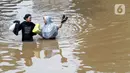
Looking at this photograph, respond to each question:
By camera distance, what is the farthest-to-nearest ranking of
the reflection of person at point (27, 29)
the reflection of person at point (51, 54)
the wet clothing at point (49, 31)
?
1. the wet clothing at point (49, 31)
2. the reflection of person at point (27, 29)
3. the reflection of person at point (51, 54)

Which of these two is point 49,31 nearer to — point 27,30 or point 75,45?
point 27,30

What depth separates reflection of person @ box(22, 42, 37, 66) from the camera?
10539mm

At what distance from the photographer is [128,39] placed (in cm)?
1235

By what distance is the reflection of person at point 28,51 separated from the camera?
10539mm

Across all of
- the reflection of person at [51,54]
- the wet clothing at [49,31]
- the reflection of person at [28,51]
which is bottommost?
the reflection of person at [51,54]

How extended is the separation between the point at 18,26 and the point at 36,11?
211 inches

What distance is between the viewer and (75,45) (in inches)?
467

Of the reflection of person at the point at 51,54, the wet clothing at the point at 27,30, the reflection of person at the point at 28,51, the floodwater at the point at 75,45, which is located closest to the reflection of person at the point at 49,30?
the floodwater at the point at 75,45

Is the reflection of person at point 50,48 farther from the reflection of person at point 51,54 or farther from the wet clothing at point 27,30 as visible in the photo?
the wet clothing at point 27,30

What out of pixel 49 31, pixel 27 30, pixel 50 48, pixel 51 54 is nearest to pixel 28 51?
pixel 50 48

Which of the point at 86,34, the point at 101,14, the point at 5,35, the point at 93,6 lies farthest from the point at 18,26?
the point at 93,6

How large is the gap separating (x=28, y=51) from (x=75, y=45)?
4.76 ft

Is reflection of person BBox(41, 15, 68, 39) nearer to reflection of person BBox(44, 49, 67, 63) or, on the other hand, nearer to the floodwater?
the floodwater

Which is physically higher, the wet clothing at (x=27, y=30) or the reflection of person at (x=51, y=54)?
the wet clothing at (x=27, y=30)
